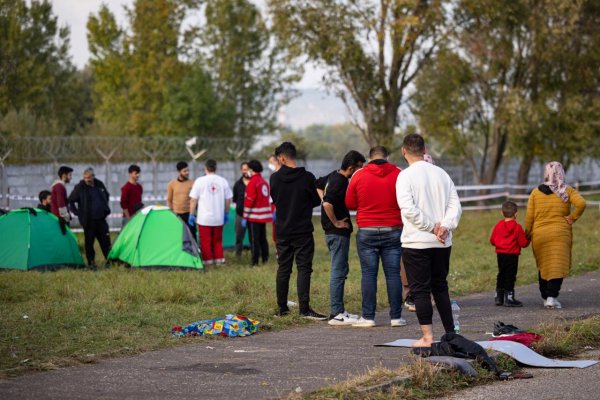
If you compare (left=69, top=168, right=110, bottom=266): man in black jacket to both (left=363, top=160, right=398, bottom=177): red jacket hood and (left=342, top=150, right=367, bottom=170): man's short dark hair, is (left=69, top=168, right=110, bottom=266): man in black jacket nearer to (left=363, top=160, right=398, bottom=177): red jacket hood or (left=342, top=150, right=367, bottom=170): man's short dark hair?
(left=342, top=150, right=367, bottom=170): man's short dark hair

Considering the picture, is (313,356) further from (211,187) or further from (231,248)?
(231,248)

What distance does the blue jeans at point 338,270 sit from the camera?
11.8 m

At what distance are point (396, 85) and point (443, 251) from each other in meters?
26.8

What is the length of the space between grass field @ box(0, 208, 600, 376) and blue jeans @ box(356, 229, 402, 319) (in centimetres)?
92

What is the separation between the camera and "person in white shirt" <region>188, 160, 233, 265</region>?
18.0 m

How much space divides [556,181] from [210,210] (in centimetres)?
664

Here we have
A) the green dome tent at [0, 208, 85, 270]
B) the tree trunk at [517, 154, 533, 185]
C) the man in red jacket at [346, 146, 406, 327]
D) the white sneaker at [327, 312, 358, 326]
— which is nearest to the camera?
the man in red jacket at [346, 146, 406, 327]

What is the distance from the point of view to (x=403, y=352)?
9523 mm

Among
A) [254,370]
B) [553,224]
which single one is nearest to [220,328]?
[254,370]

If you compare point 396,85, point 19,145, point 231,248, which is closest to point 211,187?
point 231,248

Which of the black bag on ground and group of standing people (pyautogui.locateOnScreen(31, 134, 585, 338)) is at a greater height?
group of standing people (pyautogui.locateOnScreen(31, 134, 585, 338))

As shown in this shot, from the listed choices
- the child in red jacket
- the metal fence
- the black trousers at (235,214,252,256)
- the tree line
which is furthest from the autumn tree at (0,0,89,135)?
the child in red jacket

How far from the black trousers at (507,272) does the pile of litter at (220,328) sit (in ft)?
12.2

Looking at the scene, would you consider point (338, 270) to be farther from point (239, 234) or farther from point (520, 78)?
point (520, 78)
